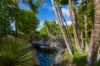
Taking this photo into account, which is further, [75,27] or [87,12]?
[87,12]

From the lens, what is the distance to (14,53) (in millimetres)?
9141

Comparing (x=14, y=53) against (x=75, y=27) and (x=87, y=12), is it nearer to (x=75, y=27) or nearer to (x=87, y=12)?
(x=75, y=27)

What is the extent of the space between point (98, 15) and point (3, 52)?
4.07 m

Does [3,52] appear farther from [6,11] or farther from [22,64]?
[6,11]

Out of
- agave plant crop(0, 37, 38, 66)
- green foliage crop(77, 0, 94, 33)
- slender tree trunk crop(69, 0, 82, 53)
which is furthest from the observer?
green foliage crop(77, 0, 94, 33)

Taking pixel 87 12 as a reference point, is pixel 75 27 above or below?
below

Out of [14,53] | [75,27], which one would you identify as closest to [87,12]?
[75,27]

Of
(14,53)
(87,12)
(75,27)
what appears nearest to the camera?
(14,53)

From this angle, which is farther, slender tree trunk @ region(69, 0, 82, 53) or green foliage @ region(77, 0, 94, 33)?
green foliage @ region(77, 0, 94, 33)

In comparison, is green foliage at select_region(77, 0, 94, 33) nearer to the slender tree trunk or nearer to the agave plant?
the slender tree trunk

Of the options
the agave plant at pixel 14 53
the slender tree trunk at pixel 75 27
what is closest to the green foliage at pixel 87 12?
the slender tree trunk at pixel 75 27

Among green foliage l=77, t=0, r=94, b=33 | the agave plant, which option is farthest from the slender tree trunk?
the agave plant

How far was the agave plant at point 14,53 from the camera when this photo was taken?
9109 mm

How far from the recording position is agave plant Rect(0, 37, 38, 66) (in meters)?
9.11
